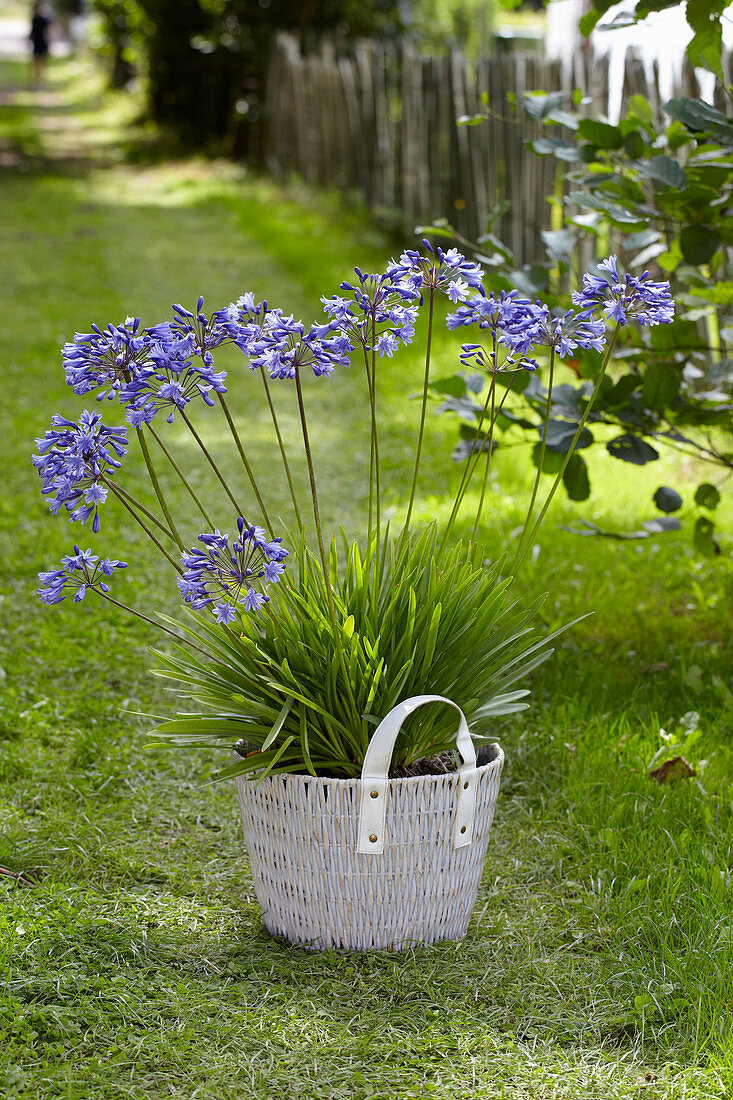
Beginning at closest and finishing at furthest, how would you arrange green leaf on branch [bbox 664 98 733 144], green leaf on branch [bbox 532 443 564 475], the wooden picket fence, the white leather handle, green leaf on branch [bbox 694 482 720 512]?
1. the white leather handle
2. green leaf on branch [bbox 664 98 733 144]
3. green leaf on branch [bbox 532 443 564 475]
4. green leaf on branch [bbox 694 482 720 512]
5. the wooden picket fence

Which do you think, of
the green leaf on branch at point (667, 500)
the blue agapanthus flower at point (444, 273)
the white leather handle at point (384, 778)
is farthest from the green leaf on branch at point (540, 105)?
the white leather handle at point (384, 778)

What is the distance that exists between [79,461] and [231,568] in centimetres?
33

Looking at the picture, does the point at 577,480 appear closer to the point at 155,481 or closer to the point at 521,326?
the point at 521,326

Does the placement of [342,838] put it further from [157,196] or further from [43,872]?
[157,196]

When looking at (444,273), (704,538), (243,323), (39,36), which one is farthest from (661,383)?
(39,36)

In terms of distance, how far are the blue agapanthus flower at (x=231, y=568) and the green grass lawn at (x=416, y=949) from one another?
327mm

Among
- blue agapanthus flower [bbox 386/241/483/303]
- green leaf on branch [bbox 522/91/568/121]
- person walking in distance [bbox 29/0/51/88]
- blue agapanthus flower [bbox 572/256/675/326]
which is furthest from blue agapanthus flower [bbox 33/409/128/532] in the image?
person walking in distance [bbox 29/0/51/88]

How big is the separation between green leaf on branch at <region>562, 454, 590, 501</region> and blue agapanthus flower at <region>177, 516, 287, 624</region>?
1316mm

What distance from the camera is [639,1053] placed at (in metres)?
1.90

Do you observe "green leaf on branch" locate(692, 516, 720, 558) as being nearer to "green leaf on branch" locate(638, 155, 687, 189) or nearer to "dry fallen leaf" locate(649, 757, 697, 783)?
"dry fallen leaf" locate(649, 757, 697, 783)

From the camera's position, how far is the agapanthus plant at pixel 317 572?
6.37 feet

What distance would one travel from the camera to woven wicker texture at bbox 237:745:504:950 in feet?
6.62

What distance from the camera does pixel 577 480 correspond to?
3.07 m

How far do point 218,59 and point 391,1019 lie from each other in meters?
15.9
